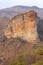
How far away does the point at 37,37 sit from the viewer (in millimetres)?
44219

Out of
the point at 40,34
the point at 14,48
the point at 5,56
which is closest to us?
the point at 5,56

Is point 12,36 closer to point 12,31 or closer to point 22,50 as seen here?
point 12,31

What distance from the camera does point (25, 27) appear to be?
44.3 metres

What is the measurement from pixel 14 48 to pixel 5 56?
3.52 m

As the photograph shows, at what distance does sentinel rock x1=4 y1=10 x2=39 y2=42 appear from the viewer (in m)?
43.1

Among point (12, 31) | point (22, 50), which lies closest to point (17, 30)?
point (12, 31)

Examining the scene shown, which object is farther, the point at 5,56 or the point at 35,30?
the point at 35,30

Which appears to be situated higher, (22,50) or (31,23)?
(31,23)

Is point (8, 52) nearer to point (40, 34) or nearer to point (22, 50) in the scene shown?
point (22, 50)

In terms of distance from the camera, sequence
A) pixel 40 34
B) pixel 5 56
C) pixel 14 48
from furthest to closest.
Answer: pixel 40 34
pixel 14 48
pixel 5 56

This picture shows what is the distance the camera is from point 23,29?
44562mm

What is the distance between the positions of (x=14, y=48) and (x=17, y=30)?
3.10 m

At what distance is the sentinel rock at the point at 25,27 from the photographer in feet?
141

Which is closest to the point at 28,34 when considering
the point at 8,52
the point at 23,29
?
the point at 23,29
